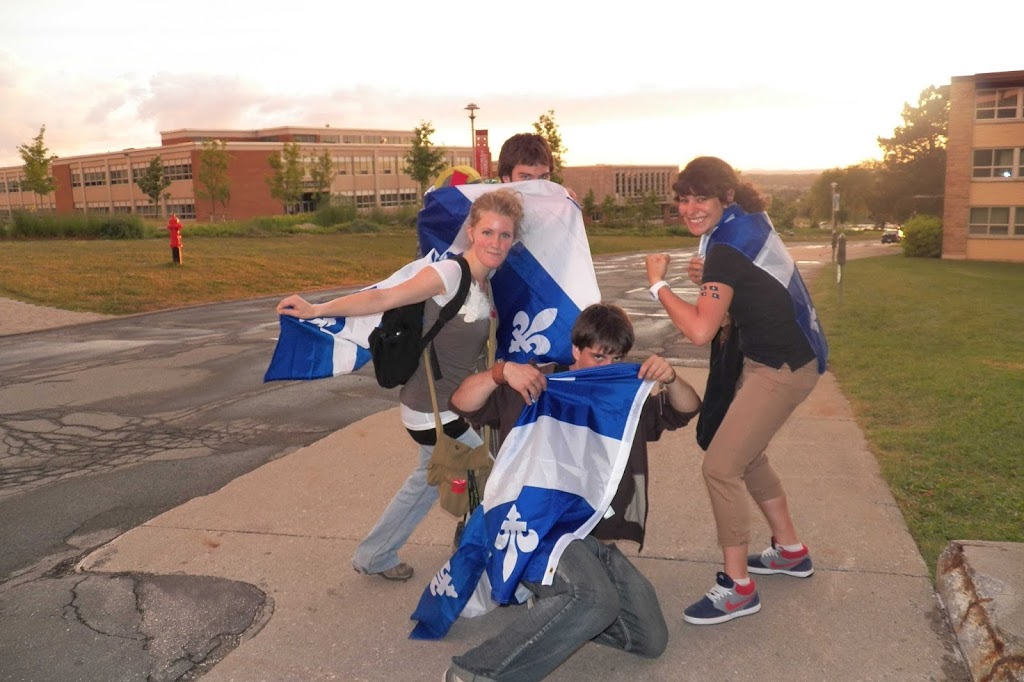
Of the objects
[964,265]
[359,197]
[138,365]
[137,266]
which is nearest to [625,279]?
[137,266]

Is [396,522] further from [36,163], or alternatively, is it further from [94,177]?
[94,177]

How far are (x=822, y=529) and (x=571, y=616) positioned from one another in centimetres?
226

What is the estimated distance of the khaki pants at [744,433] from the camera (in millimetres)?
3592

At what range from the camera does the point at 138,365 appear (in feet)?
34.6

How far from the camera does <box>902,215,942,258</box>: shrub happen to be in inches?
1625

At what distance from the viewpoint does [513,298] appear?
4.07 m

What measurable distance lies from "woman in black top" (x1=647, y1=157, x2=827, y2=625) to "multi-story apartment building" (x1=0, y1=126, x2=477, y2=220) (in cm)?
7192

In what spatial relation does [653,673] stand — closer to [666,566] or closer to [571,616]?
[571,616]

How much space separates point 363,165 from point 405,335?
321 ft

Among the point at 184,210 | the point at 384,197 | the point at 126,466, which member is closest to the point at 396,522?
the point at 126,466

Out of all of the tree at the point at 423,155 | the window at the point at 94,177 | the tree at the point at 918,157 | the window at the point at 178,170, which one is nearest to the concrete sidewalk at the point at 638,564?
the tree at the point at 423,155

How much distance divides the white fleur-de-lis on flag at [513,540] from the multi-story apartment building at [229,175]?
7243 centimetres

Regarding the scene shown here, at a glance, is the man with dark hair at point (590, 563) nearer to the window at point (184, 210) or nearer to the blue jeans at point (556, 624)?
the blue jeans at point (556, 624)

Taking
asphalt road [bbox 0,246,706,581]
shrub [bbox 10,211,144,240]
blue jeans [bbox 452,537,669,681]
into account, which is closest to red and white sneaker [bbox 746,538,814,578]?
blue jeans [bbox 452,537,669,681]
